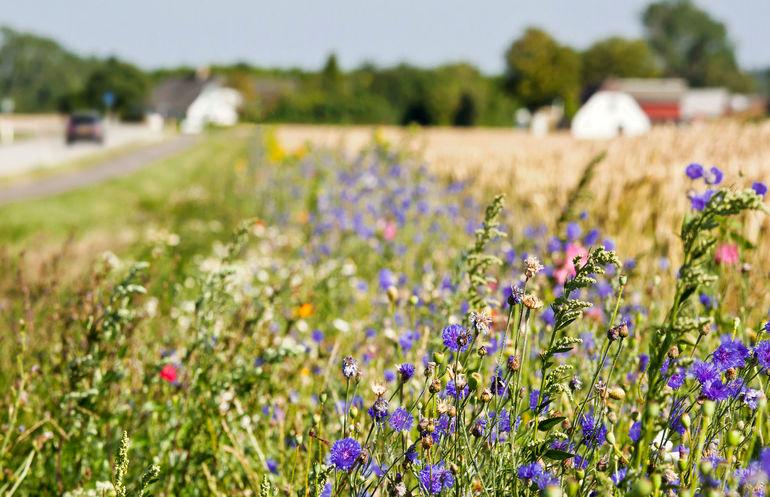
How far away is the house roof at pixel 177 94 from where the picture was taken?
9312cm

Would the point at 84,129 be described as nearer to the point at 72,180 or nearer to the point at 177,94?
the point at 72,180

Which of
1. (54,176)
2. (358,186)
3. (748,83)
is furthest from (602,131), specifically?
(748,83)

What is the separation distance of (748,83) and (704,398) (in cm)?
14909

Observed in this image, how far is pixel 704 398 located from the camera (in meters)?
1.61

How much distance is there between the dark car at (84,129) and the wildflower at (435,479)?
3936cm

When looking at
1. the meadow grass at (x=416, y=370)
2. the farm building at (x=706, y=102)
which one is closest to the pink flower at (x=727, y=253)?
the meadow grass at (x=416, y=370)

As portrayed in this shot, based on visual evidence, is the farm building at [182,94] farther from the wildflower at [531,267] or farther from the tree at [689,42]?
the wildflower at [531,267]

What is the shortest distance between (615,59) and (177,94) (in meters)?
60.1

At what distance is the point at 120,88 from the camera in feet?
273

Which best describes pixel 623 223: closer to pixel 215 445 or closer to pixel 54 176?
pixel 215 445

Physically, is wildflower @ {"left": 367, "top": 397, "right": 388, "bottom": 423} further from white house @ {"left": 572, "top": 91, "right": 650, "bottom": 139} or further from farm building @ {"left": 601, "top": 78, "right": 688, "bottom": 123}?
farm building @ {"left": 601, "top": 78, "right": 688, "bottom": 123}

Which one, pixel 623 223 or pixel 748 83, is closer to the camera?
pixel 623 223

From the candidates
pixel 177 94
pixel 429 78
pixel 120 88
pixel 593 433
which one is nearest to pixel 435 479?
pixel 593 433

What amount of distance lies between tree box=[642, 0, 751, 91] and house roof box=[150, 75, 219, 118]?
267ft
